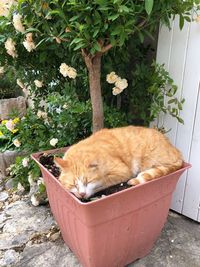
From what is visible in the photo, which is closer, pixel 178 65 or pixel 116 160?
pixel 116 160

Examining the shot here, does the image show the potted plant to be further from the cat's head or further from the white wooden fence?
the white wooden fence

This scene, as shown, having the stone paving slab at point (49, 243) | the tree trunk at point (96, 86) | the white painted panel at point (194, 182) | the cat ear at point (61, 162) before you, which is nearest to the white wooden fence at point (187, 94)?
the white painted panel at point (194, 182)

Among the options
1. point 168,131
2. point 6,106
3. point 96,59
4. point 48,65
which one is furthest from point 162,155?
point 6,106

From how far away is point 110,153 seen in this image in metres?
1.18

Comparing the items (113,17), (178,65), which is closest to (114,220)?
(113,17)

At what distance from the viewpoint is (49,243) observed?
1465 mm

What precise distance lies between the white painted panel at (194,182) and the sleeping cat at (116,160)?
11.3 inches

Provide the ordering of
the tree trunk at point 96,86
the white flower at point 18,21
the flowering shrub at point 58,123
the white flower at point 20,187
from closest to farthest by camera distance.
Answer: the white flower at point 18,21, the tree trunk at point 96,86, the flowering shrub at point 58,123, the white flower at point 20,187

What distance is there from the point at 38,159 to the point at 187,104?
91 cm

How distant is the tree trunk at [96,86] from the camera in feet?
4.17

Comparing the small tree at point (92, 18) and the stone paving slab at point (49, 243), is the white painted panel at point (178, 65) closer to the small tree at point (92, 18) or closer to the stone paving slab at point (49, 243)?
the stone paving slab at point (49, 243)

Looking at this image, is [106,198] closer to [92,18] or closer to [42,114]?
[92,18]

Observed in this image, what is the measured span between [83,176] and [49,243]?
653mm

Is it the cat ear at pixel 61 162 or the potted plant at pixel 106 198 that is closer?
Answer: the potted plant at pixel 106 198
